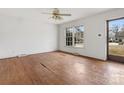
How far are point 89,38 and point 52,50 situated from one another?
341 centimetres

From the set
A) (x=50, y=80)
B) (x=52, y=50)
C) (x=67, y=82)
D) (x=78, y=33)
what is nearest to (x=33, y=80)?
(x=50, y=80)

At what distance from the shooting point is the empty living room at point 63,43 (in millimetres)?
3766

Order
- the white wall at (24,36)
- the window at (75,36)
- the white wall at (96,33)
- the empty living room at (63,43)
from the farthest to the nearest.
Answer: the window at (75,36), the white wall at (24,36), the white wall at (96,33), the empty living room at (63,43)

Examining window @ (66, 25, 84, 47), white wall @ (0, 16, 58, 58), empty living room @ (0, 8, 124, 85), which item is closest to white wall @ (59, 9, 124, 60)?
empty living room @ (0, 8, 124, 85)

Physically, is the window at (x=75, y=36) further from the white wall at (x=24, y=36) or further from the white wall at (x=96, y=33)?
the white wall at (x=24, y=36)

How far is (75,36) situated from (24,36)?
326 centimetres

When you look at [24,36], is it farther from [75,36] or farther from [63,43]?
[75,36]

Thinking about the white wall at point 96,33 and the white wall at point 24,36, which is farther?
the white wall at point 24,36

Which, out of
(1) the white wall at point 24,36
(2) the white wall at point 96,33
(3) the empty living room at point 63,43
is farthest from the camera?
(1) the white wall at point 24,36

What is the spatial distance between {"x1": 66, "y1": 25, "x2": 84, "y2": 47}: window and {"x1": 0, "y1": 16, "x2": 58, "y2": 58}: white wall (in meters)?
1.17

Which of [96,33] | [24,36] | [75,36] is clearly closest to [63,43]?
[75,36]

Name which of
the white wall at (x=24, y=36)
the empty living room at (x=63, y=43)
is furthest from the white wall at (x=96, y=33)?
the white wall at (x=24, y=36)

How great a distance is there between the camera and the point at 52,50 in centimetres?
858

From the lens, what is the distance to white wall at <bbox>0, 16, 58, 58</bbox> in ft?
19.3
